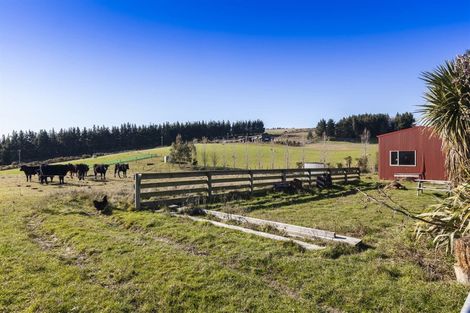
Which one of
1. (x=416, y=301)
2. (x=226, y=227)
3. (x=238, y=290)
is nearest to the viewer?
(x=416, y=301)

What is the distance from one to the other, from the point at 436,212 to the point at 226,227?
3.97 meters

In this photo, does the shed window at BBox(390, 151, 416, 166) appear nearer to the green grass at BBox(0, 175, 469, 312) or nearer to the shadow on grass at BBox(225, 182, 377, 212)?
the shadow on grass at BBox(225, 182, 377, 212)

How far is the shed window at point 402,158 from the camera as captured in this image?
21.0m

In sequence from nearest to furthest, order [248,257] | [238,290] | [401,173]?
[238,290] → [248,257] → [401,173]

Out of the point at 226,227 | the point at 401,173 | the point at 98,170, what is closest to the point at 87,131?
the point at 98,170

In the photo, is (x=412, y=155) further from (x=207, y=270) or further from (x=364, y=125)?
(x=364, y=125)

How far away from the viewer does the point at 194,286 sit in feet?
12.9

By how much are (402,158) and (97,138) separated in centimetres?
8540

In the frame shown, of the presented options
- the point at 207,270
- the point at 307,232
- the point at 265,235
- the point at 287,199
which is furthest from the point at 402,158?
the point at 207,270

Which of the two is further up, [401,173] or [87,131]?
[87,131]

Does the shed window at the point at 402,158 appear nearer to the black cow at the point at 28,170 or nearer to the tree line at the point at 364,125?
the black cow at the point at 28,170

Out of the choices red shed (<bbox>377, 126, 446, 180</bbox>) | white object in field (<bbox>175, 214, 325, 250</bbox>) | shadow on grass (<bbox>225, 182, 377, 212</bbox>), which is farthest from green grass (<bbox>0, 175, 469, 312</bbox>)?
red shed (<bbox>377, 126, 446, 180</bbox>)

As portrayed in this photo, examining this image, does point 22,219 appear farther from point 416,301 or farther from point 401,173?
point 401,173

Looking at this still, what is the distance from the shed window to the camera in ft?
68.8
